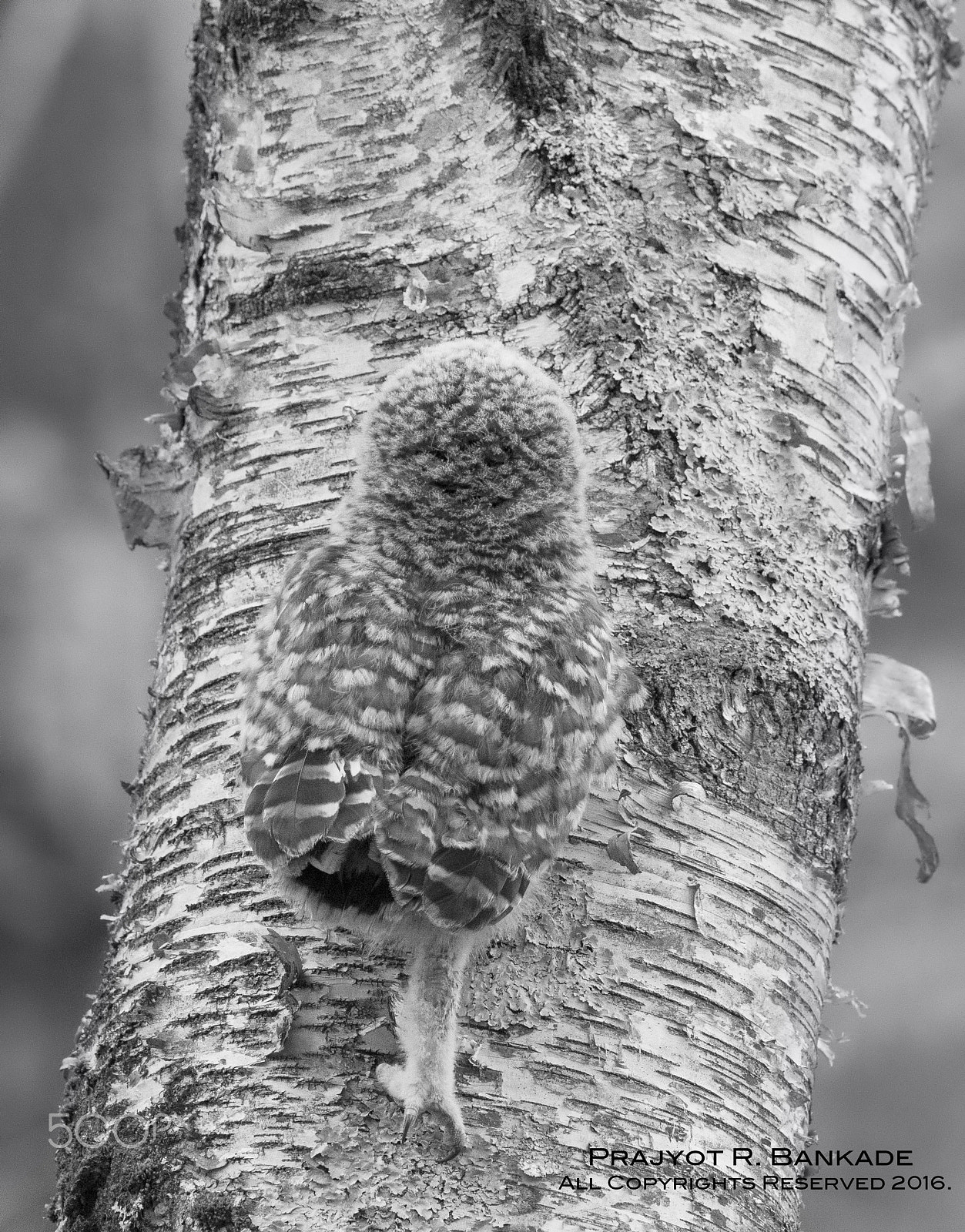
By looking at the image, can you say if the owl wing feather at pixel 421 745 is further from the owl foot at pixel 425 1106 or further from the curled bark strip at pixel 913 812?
the curled bark strip at pixel 913 812

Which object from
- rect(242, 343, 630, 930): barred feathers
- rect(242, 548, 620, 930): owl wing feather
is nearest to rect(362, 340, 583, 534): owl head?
rect(242, 343, 630, 930): barred feathers

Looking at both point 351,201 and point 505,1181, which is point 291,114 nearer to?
point 351,201

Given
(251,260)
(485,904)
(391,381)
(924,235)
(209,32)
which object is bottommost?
(485,904)

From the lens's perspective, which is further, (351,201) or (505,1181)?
(351,201)

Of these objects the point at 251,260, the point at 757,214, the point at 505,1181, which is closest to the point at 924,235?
the point at 757,214

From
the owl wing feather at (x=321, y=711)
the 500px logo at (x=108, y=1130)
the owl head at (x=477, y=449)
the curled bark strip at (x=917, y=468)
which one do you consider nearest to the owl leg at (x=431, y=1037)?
the owl wing feather at (x=321, y=711)

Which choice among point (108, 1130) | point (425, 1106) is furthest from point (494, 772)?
point (108, 1130)

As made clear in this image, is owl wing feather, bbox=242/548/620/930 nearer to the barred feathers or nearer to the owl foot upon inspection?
the barred feathers
